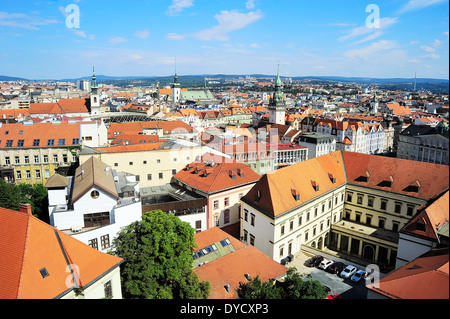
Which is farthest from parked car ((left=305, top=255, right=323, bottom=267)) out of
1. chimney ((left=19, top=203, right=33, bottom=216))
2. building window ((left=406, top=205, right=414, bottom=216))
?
chimney ((left=19, top=203, right=33, bottom=216))

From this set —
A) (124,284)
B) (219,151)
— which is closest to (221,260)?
(124,284)

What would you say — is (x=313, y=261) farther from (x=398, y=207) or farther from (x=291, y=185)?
(x=398, y=207)

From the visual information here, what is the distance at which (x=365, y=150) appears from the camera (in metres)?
81.7

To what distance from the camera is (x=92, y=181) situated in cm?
2467

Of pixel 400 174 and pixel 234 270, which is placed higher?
pixel 400 174

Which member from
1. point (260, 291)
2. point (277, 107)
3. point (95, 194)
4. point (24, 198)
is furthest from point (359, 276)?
point (277, 107)

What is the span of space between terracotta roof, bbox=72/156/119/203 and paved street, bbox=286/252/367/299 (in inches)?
677

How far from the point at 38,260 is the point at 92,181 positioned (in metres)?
10.9

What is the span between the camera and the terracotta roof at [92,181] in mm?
24156

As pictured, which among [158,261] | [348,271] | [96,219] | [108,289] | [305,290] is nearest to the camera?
[108,289]

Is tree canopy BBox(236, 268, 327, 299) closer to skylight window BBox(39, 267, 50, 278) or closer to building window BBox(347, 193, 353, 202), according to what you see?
skylight window BBox(39, 267, 50, 278)

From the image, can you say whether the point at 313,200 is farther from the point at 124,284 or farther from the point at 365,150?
the point at 365,150

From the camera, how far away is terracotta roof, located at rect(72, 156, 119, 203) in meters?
24.2
